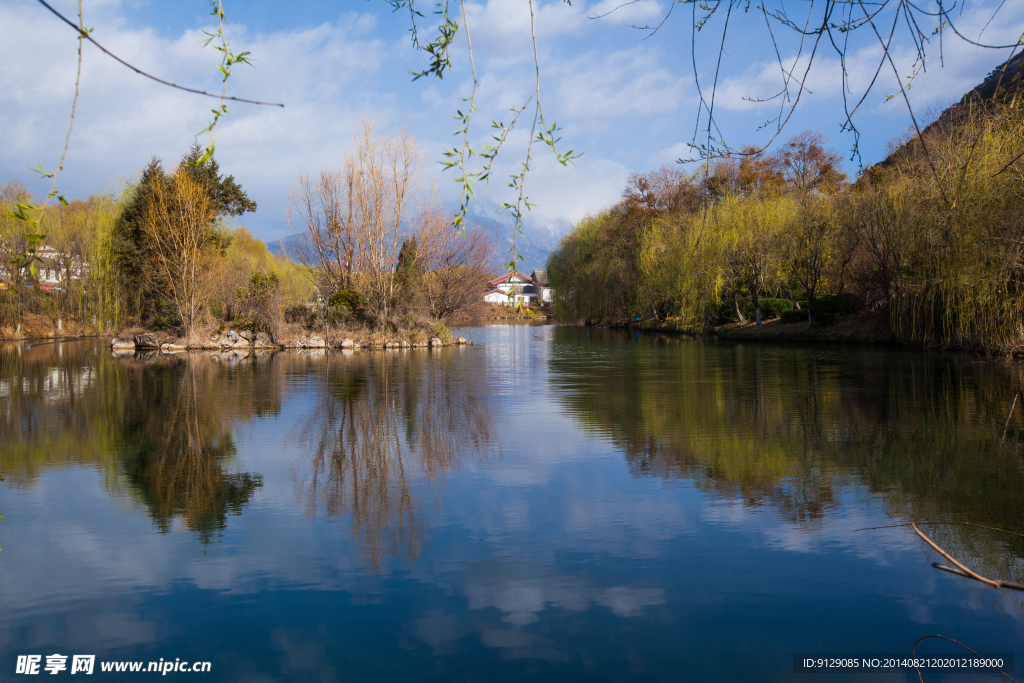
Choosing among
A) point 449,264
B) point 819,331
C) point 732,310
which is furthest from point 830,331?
point 449,264

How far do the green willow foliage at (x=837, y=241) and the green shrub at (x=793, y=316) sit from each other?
1.46 m

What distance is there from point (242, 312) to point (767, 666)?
32111 millimetres

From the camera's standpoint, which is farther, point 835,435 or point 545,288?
point 545,288

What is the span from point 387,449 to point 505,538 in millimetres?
3694

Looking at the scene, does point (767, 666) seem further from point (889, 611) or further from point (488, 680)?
point (488, 680)

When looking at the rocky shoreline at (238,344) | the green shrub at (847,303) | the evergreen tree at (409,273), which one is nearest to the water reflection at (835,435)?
the green shrub at (847,303)

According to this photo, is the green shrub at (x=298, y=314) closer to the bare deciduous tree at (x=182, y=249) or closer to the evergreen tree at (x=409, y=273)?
the bare deciduous tree at (x=182, y=249)

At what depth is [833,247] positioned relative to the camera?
31750 mm

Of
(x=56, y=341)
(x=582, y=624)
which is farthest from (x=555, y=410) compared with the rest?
(x=56, y=341)

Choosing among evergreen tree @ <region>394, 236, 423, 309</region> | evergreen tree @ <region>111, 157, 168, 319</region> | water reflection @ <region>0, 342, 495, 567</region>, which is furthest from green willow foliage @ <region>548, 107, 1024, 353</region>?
evergreen tree @ <region>111, 157, 168, 319</region>

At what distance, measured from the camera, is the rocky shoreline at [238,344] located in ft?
99.2

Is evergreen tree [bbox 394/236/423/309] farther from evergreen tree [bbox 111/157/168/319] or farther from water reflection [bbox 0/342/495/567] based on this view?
water reflection [bbox 0/342/495/567]

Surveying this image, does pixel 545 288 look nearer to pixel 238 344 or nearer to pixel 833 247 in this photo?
pixel 833 247

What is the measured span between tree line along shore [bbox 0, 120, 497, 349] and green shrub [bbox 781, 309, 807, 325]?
51.6ft
